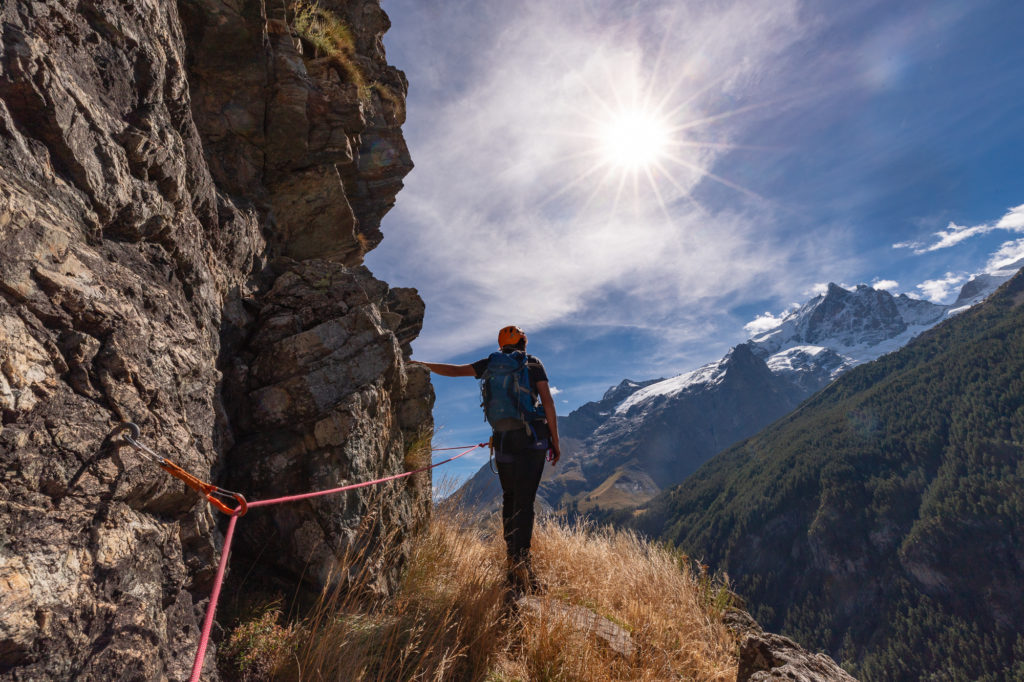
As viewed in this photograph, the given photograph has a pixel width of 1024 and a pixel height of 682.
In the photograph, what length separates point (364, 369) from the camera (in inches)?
227

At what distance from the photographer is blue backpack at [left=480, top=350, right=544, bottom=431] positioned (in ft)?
18.4

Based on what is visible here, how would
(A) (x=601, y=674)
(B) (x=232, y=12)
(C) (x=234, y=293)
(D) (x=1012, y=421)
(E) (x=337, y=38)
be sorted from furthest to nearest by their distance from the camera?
(D) (x=1012, y=421), (E) (x=337, y=38), (B) (x=232, y=12), (C) (x=234, y=293), (A) (x=601, y=674)

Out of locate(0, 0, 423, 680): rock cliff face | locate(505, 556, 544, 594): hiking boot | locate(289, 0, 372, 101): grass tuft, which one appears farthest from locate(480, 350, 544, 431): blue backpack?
locate(289, 0, 372, 101): grass tuft

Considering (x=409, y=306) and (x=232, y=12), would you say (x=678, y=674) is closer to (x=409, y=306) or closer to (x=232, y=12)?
(x=409, y=306)

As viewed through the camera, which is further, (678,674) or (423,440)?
(423,440)

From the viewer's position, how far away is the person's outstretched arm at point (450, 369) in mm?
7123

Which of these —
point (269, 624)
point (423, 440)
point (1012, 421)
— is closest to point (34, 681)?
point (269, 624)

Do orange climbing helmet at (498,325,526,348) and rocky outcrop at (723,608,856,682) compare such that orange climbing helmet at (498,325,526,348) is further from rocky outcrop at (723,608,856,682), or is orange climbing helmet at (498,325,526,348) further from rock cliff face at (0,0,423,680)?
rocky outcrop at (723,608,856,682)

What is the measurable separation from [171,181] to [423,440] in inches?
184

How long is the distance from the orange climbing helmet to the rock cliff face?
1.50m

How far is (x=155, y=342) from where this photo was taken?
338cm

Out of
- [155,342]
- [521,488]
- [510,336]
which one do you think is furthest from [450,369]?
[155,342]

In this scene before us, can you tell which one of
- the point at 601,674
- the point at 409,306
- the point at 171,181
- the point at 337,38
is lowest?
the point at 601,674

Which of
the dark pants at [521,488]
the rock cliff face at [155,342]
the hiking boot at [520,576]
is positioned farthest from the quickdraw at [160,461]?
the hiking boot at [520,576]
